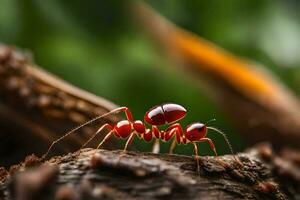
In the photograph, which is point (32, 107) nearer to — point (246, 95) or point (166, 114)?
point (166, 114)

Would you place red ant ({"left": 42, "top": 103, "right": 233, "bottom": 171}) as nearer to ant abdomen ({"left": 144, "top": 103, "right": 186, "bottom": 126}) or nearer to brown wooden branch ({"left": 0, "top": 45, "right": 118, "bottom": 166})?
ant abdomen ({"left": 144, "top": 103, "right": 186, "bottom": 126})

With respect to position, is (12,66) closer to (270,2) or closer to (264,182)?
(264,182)

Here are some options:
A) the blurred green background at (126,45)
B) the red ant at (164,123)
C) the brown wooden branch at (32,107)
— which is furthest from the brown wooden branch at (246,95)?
the red ant at (164,123)

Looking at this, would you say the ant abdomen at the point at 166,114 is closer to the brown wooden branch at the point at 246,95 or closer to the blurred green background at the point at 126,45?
the brown wooden branch at the point at 246,95

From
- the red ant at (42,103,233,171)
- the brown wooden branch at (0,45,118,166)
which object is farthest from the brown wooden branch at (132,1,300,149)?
the red ant at (42,103,233,171)

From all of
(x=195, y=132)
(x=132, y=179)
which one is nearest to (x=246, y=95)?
(x=195, y=132)

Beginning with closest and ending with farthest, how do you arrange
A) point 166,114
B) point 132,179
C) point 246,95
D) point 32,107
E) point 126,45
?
point 132,179, point 166,114, point 32,107, point 246,95, point 126,45

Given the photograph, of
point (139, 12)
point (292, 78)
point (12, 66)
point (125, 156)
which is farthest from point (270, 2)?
point (125, 156)
